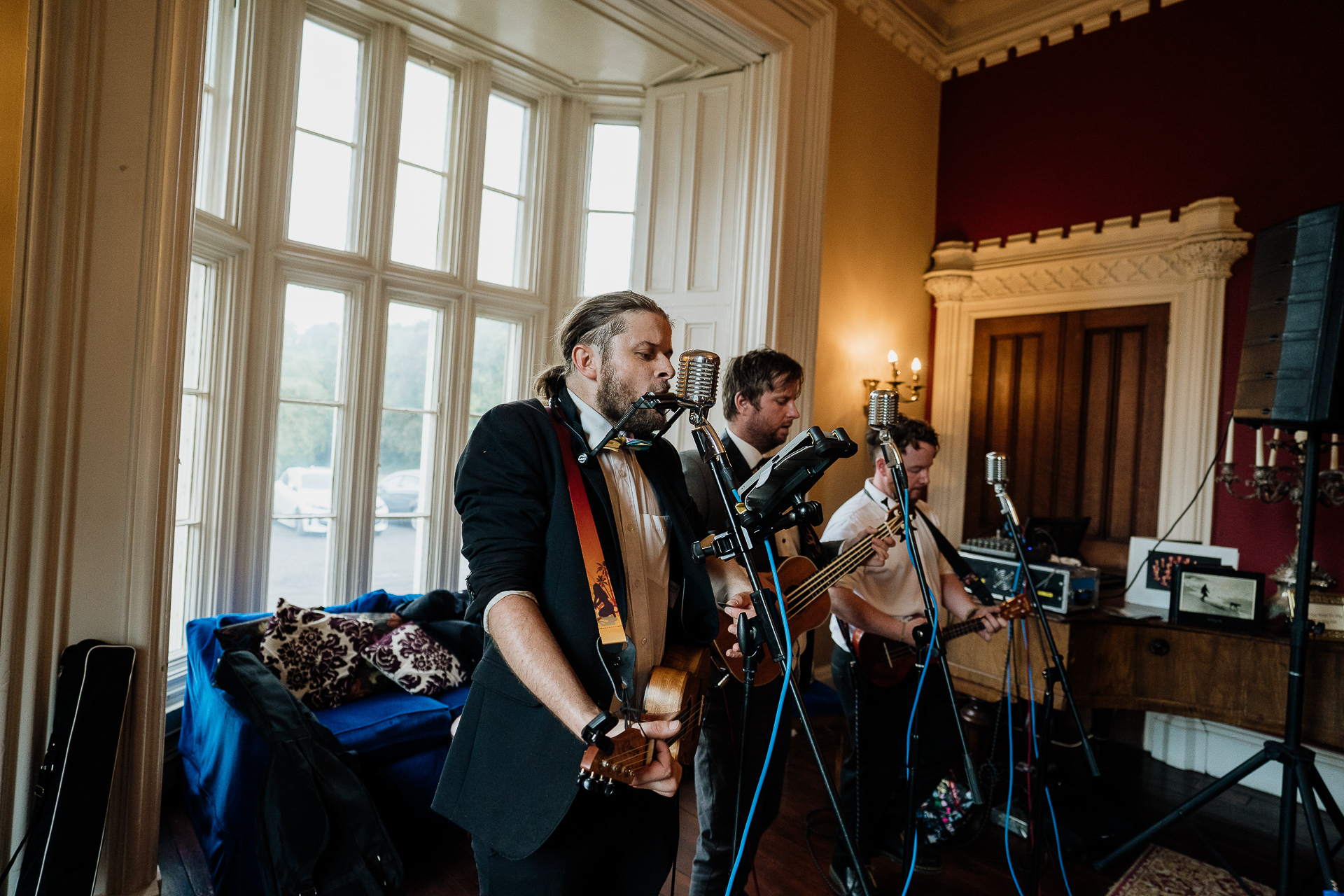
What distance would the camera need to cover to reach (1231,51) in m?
3.89

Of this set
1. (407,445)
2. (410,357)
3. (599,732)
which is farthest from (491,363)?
(599,732)

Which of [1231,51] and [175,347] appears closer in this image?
[175,347]

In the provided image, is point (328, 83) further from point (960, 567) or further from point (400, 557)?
point (960, 567)

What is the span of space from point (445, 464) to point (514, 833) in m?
3.12

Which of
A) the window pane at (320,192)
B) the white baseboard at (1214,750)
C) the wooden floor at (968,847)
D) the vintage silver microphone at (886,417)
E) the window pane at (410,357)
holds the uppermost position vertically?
the window pane at (320,192)

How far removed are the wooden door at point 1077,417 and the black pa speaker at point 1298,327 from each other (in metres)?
1.69

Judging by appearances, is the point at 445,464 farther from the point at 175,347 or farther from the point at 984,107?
the point at 984,107

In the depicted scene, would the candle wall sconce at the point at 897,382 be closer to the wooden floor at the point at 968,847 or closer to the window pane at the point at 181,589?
the wooden floor at the point at 968,847

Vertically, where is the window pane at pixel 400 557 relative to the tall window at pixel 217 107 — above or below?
below

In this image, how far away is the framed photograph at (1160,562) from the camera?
333 cm

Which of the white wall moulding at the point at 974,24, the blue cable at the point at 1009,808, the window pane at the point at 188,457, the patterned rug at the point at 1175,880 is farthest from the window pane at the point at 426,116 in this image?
the patterned rug at the point at 1175,880

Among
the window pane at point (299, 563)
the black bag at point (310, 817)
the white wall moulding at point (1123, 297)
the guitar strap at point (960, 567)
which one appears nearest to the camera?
the black bag at point (310, 817)

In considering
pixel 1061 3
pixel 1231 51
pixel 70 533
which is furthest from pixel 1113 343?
pixel 70 533

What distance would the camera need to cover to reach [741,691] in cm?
218
